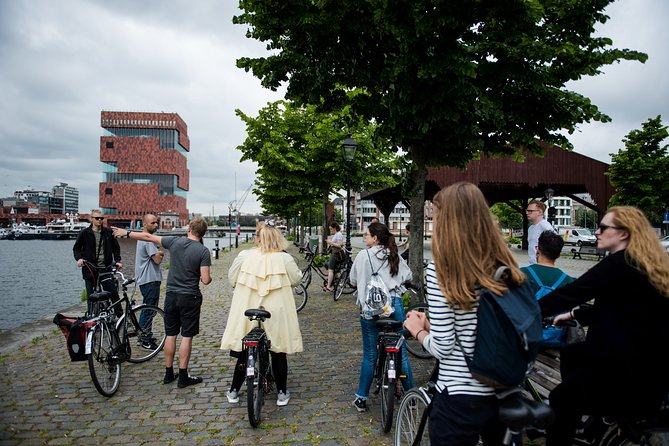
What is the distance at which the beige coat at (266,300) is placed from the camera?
175 inches

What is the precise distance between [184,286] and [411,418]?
3.08m

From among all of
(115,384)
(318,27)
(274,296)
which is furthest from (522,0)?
(115,384)

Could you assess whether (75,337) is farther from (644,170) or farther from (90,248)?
(644,170)

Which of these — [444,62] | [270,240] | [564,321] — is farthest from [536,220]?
[270,240]

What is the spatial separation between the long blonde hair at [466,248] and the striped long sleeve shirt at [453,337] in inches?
2.3

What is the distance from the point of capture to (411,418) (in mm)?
3072

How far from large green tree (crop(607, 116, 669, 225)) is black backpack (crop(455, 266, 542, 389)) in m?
35.9

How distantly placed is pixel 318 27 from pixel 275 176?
15.9 metres

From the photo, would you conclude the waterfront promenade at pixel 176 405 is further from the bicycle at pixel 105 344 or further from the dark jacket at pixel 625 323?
the dark jacket at pixel 625 323

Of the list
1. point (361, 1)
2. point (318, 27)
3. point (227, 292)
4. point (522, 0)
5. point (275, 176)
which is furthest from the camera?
point (275, 176)

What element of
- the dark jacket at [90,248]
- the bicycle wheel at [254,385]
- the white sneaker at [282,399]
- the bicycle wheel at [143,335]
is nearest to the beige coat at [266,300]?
the bicycle wheel at [254,385]

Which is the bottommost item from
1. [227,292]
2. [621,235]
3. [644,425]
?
[227,292]

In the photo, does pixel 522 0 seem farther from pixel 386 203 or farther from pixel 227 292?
pixel 386 203

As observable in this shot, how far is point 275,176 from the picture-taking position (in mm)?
22453
